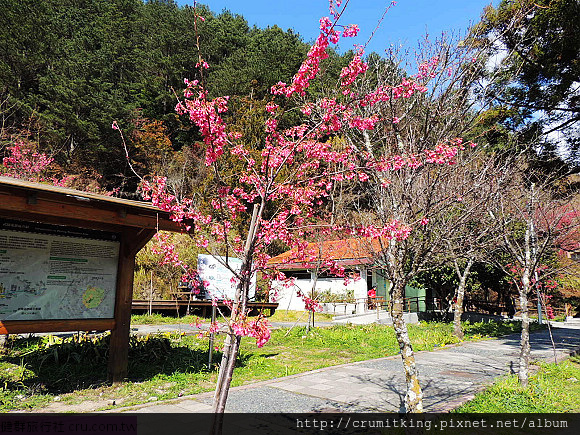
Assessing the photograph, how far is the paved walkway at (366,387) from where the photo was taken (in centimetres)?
540

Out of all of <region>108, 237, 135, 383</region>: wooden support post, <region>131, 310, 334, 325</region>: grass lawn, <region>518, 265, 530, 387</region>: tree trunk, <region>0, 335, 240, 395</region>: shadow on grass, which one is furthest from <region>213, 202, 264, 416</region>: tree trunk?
<region>131, 310, 334, 325</region>: grass lawn

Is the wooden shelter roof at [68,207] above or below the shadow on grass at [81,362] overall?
above

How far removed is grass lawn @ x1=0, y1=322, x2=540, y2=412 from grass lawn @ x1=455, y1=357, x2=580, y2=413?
3.60 m

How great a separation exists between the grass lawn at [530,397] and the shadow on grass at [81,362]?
16.2ft

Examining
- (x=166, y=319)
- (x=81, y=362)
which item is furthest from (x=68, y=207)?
(x=166, y=319)

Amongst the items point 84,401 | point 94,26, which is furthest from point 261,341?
point 94,26

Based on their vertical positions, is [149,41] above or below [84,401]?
above

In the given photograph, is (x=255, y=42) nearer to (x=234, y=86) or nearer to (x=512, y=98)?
(x=234, y=86)

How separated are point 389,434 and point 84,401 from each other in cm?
438

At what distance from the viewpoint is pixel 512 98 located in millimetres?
10789

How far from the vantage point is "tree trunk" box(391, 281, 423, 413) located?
395 cm

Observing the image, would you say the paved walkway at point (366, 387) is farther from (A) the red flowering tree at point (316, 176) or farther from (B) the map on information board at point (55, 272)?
(B) the map on information board at point (55, 272)

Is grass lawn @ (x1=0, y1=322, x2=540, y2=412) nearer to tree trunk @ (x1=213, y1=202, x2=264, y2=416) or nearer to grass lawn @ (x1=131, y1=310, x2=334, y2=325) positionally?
grass lawn @ (x1=131, y1=310, x2=334, y2=325)

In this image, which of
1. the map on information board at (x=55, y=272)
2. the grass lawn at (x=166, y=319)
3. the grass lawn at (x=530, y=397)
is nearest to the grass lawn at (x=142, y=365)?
the map on information board at (x=55, y=272)
